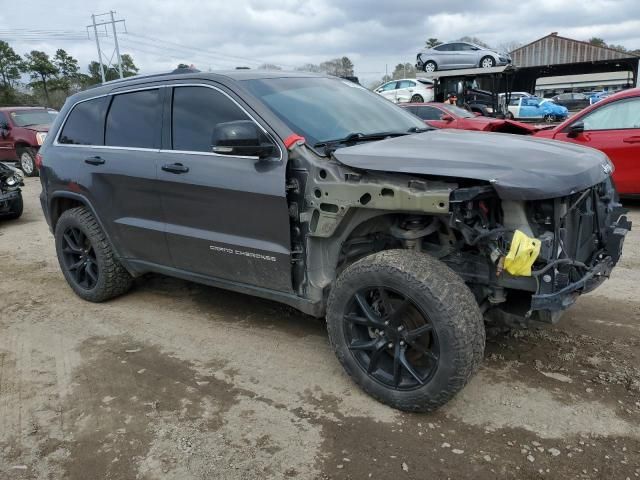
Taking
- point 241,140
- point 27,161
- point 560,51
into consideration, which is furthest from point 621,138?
point 560,51

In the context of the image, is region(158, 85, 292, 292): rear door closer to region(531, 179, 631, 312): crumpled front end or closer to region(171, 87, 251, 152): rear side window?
region(171, 87, 251, 152): rear side window

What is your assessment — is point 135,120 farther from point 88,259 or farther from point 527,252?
point 527,252

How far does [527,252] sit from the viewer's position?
2.53m

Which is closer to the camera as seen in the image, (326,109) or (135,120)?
(326,109)

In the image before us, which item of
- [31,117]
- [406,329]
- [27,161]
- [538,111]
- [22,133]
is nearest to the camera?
[406,329]

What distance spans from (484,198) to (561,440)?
4.12ft

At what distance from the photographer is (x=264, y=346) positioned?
12.8 ft

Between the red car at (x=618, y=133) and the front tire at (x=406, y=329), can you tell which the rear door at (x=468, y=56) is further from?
the front tire at (x=406, y=329)

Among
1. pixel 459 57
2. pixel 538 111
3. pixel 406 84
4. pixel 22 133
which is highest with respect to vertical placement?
pixel 459 57

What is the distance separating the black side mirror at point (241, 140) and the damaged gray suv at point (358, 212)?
1 centimetres

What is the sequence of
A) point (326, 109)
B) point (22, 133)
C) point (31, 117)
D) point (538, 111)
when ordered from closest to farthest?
1. point (326, 109)
2. point (22, 133)
3. point (31, 117)
4. point (538, 111)

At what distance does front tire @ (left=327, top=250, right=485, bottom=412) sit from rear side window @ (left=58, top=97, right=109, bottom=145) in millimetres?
2620

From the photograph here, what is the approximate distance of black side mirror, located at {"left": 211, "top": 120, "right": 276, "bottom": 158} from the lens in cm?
312

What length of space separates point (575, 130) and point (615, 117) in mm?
545
